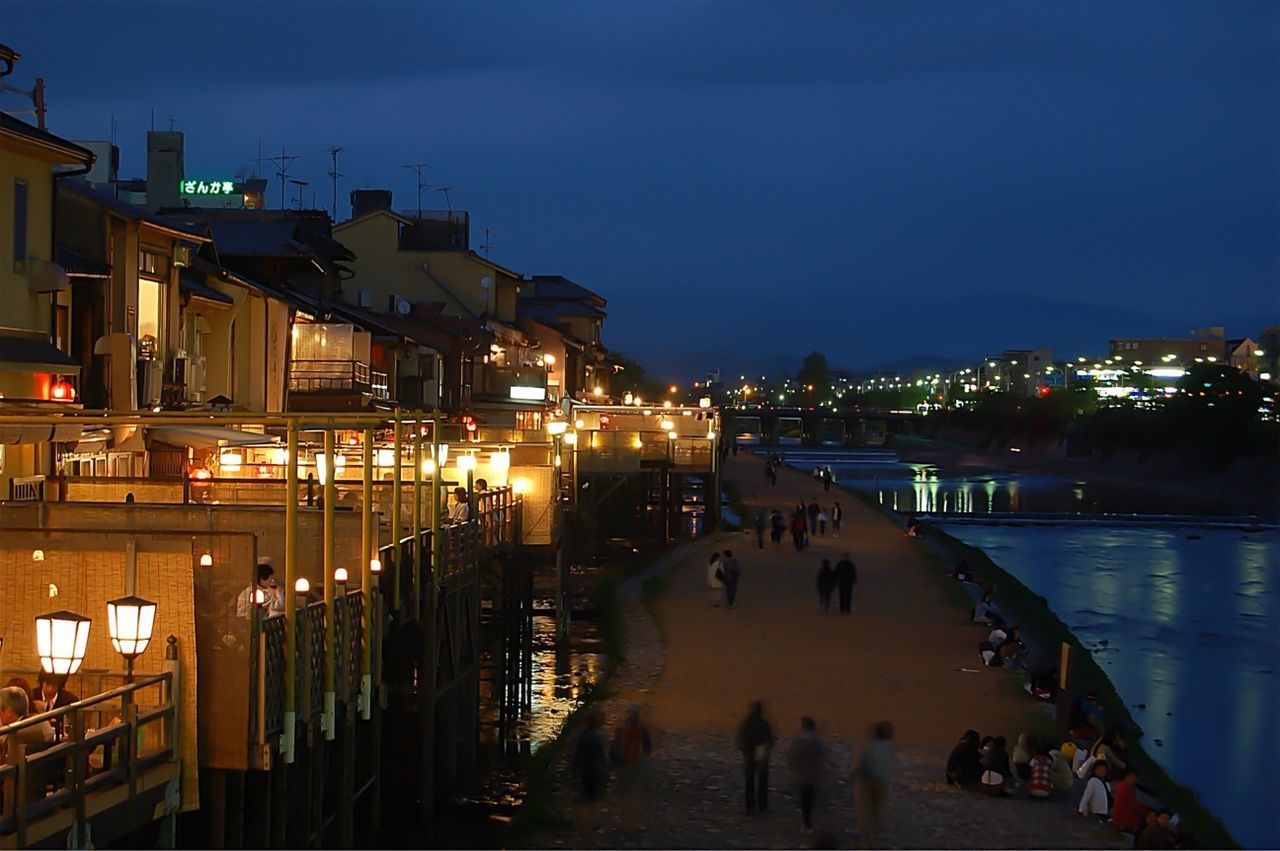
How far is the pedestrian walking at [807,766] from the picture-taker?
14430 mm

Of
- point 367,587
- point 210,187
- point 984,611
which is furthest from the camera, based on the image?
point 210,187

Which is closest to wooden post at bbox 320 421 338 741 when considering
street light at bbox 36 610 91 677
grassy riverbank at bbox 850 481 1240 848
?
street light at bbox 36 610 91 677

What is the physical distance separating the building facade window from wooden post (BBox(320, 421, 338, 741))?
8368 millimetres

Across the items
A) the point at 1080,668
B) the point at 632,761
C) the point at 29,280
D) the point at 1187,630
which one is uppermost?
the point at 29,280

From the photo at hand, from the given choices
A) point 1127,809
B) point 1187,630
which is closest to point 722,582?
point 1187,630

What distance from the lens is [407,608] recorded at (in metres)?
15.6

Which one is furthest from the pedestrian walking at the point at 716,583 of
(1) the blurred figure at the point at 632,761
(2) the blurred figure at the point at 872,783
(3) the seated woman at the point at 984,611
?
(2) the blurred figure at the point at 872,783

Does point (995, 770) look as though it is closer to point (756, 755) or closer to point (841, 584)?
point (756, 755)

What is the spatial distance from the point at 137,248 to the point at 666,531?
29.6 meters

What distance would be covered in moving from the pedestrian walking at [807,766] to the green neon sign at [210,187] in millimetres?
47162

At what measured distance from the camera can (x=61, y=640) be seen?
9.84m

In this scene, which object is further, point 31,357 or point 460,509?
point 460,509

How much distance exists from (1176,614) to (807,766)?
28323 mm

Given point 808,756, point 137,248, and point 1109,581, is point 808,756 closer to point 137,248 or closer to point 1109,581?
point 137,248
